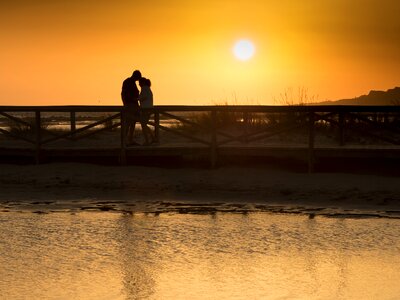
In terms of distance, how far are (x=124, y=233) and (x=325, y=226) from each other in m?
2.88

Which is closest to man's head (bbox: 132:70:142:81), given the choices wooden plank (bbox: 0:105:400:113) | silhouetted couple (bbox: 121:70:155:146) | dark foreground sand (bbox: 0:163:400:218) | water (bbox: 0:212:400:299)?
silhouetted couple (bbox: 121:70:155:146)

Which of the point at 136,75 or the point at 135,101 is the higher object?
the point at 136,75

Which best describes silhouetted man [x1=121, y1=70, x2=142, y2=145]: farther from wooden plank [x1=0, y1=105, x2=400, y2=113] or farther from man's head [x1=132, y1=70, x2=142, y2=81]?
wooden plank [x1=0, y1=105, x2=400, y2=113]

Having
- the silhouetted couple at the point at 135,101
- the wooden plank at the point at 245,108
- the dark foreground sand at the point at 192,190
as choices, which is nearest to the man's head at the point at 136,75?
the silhouetted couple at the point at 135,101

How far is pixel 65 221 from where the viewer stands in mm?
12555

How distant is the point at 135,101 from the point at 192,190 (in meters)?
4.25

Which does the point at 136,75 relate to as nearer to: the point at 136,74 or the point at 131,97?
the point at 136,74

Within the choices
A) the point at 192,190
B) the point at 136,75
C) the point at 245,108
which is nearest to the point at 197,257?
the point at 192,190

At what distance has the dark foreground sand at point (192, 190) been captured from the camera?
47.8 feet

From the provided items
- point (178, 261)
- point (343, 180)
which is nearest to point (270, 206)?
point (343, 180)

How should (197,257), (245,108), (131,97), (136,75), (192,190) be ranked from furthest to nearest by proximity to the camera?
(136,75) → (131,97) → (245,108) → (192,190) → (197,257)

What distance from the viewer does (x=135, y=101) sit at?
2091 cm

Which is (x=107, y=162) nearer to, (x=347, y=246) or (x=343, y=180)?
(x=343, y=180)

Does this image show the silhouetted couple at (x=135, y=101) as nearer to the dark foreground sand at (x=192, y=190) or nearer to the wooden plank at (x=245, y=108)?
the wooden plank at (x=245, y=108)
